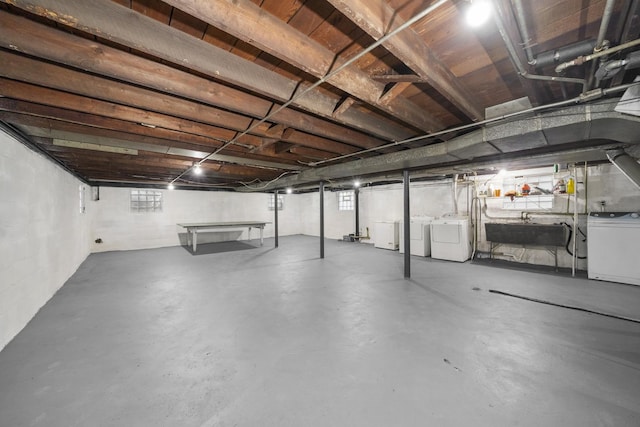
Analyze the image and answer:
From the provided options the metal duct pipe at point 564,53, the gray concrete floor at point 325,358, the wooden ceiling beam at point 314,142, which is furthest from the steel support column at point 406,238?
the metal duct pipe at point 564,53

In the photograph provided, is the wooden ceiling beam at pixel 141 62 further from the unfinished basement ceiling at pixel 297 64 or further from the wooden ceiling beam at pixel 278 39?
the wooden ceiling beam at pixel 278 39

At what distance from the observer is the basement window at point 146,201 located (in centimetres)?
706

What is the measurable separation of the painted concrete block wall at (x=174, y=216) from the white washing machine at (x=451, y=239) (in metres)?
6.08

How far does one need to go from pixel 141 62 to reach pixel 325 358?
7.70 feet

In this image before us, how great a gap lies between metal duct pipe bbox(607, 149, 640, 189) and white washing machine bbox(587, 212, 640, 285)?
1762mm

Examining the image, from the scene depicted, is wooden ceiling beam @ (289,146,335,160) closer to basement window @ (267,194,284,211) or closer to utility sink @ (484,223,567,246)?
utility sink @ (484,223,567,246)

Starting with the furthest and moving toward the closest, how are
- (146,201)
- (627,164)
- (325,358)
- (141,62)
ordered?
(146,201)
(627,164)
(325,358)
(141,62)

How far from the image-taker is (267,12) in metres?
1.14

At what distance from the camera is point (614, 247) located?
142 inches

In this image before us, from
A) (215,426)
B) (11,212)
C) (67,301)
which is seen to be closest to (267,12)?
(215,426)

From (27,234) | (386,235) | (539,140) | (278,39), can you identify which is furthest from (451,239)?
(27,234)

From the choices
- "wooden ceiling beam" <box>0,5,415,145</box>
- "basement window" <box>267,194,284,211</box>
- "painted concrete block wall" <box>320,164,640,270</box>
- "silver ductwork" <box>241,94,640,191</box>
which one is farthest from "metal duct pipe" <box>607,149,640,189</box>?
"basement window" <box>267,194,284,211</box>

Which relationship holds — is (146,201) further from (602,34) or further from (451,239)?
(602,34)

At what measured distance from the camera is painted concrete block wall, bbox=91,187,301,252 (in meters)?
6.66
